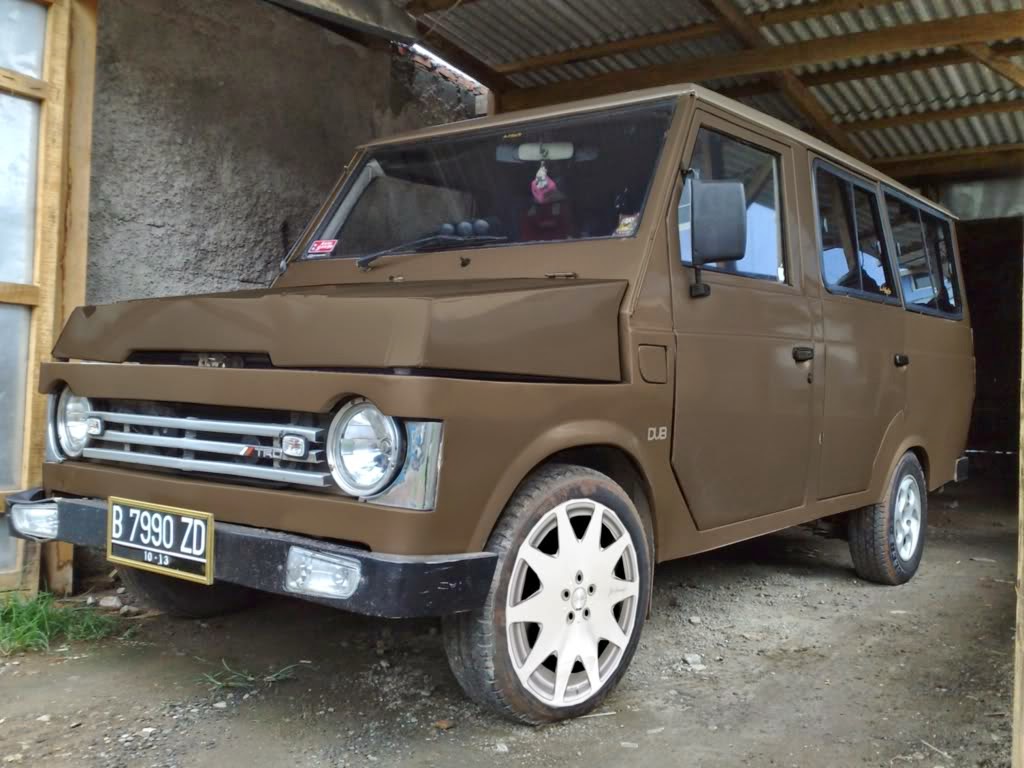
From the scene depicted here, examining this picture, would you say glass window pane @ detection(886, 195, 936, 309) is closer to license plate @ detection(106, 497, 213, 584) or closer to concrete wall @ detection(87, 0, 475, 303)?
concrete wall @ detection(87, 0, 475, 303)

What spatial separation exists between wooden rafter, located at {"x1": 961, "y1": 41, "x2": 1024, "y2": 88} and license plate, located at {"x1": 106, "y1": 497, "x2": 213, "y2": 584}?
5.70m

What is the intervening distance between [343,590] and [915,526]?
3.77 m

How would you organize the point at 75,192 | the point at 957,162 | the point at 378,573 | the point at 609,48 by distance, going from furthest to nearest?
the point at 957,162
the point at 609,48
the point at 75,192
the point at 378,573

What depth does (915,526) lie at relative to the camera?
495 centimetres

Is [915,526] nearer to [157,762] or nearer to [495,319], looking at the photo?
[495,319]

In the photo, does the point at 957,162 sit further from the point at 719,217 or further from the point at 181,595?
the point at 181,595

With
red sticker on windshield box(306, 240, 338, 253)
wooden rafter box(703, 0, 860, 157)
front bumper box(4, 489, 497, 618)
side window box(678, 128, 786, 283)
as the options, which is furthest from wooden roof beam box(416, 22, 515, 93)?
front bumper box(4, 489, 497, 618)

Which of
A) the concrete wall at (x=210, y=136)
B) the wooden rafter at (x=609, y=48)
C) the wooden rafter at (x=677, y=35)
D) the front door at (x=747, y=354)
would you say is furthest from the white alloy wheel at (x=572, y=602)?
the wooden rafter at (x=609, y=48)

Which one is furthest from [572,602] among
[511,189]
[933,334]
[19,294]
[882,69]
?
[882,69]

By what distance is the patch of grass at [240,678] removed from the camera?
3.03 m

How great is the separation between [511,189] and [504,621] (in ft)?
5.47

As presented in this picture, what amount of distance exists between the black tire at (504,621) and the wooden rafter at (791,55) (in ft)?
14.7

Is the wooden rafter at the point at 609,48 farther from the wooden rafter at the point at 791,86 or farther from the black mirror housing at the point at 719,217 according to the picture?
the black mirror housing at the point at 719,217

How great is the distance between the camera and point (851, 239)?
430 cm
